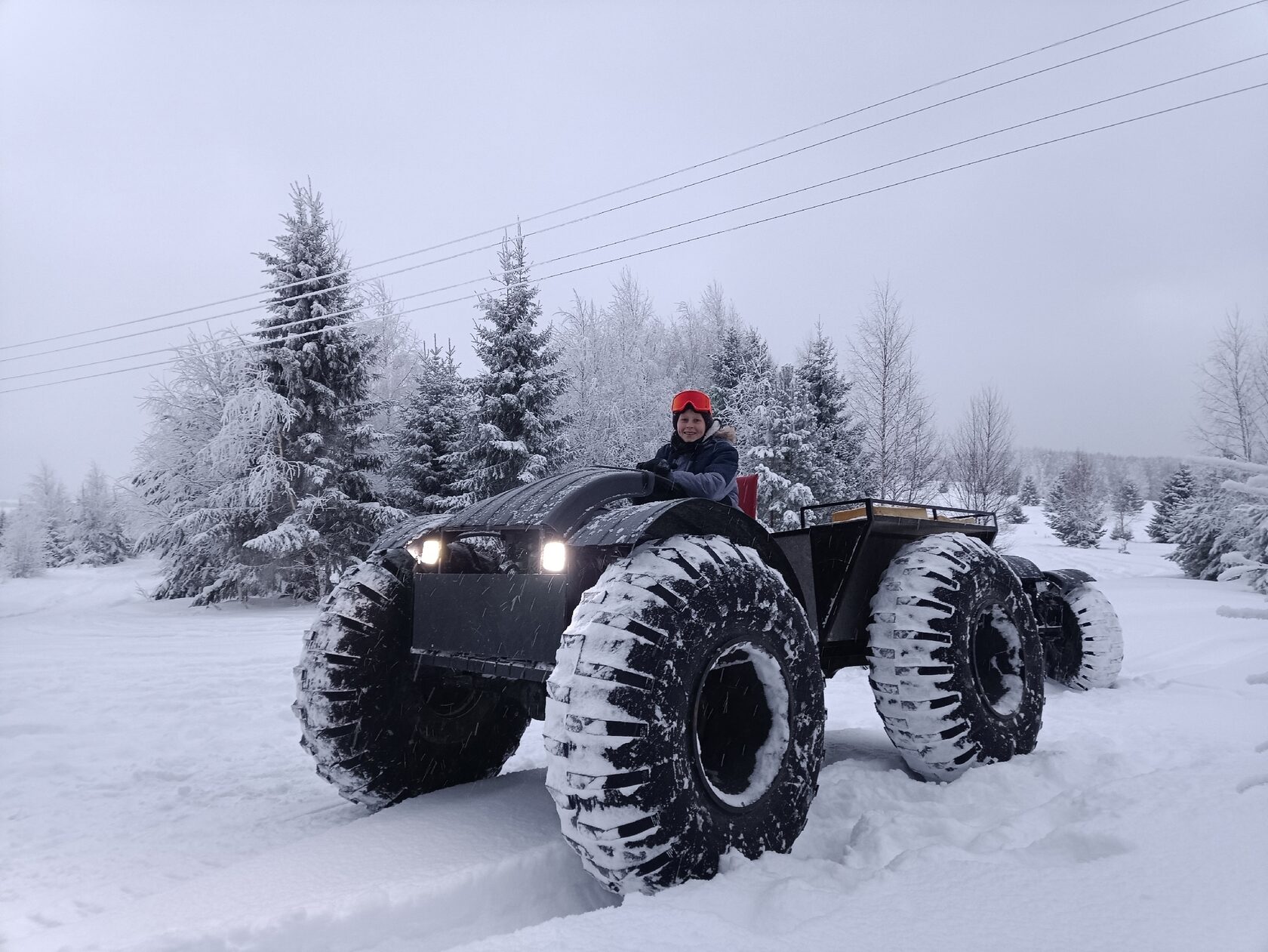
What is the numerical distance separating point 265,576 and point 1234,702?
1895cm

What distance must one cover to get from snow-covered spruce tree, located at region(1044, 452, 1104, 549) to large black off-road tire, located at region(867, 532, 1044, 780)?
4019cm

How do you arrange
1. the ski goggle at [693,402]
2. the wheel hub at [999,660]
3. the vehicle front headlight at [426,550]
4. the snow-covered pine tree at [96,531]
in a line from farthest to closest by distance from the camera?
the snow-covered pine tree at [96,531], the ski goggle at [693,402], the wheel hub at [999,660], the vehicle front headlight at [426,550]

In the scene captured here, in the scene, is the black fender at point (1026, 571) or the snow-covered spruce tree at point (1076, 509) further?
the snow-covered spruce tree at point (1076, 509)

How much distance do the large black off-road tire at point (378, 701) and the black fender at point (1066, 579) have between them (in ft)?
16.6

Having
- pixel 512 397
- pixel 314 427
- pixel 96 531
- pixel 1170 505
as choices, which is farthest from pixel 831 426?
pixel 96 531

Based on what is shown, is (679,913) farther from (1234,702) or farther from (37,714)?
(37,714)

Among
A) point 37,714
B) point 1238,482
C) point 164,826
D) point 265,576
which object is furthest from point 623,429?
point 1238,482

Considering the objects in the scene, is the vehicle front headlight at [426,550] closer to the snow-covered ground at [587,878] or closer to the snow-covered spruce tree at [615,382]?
the snow-covered ground at [587,878]

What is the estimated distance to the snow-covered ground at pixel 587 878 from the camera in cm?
186

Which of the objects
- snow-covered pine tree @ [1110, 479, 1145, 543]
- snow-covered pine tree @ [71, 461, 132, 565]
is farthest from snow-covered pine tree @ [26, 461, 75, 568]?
snow-covered pine tree @ [1110, 479, 1145, 543]

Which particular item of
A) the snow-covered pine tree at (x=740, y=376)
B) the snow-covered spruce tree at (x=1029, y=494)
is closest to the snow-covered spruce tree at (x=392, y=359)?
the snow-covered pine tree at (x=740, y=376)

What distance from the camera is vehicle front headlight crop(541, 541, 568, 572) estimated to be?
2.56 meters

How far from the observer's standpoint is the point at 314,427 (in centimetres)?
1975

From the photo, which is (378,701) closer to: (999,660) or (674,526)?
(674,526)
